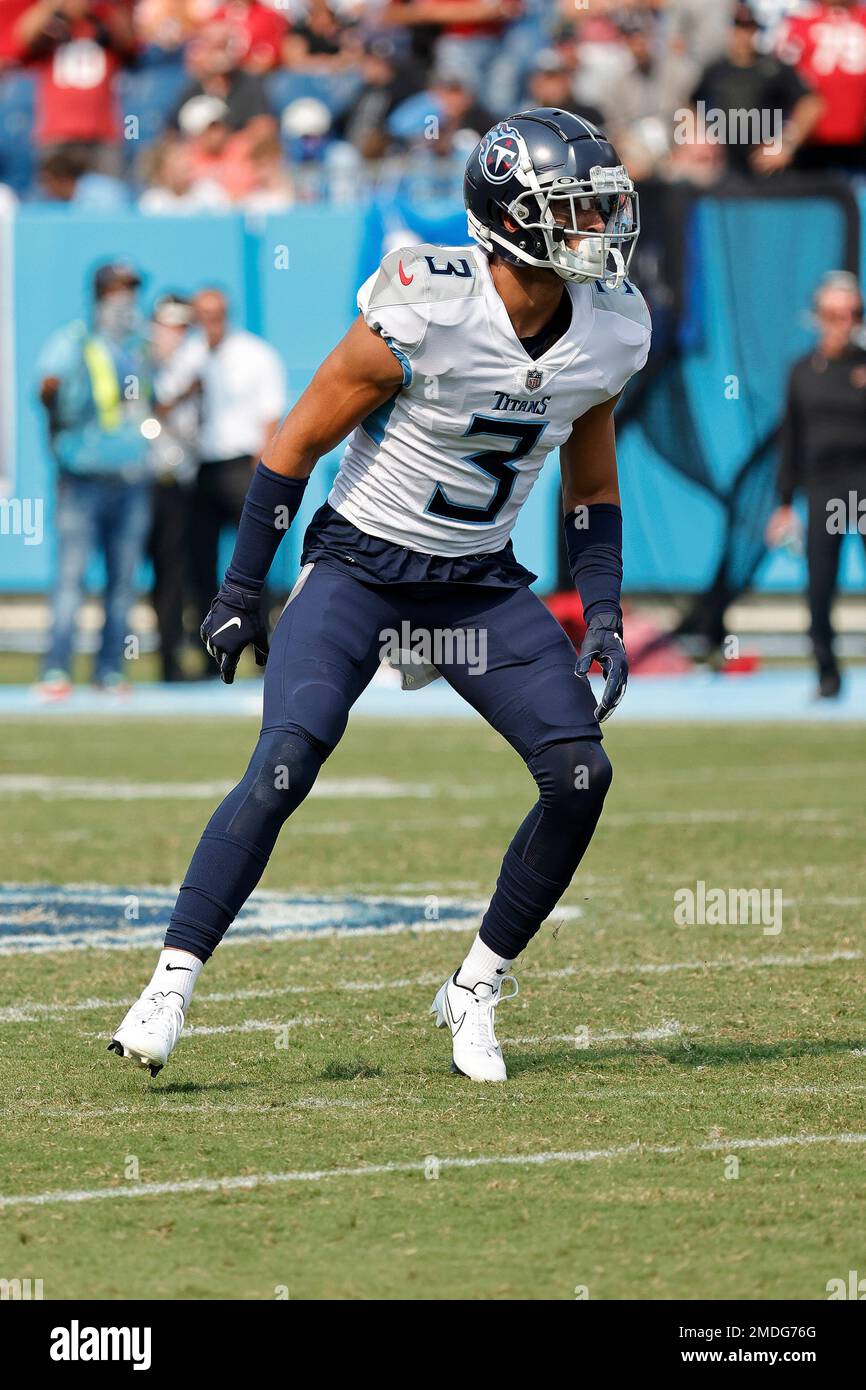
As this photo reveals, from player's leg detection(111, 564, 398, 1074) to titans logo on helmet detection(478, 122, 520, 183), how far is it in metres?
0.99

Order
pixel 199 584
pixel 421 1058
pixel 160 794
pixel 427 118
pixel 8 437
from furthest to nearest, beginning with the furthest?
pixel 8 437 < pixel 427 118 < pixel 199 584 < pixel 160 794 < pixel 421 1058

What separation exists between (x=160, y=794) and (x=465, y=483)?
5181mm

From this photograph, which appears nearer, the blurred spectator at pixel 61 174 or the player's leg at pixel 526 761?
the player's leg at pixel 526 761

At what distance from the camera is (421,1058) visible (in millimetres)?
5445

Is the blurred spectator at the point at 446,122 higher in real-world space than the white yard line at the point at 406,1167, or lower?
higher

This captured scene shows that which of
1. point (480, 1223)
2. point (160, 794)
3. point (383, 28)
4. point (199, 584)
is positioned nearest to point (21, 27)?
point (383, 28)

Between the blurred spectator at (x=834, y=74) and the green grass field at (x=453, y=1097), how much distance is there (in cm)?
882


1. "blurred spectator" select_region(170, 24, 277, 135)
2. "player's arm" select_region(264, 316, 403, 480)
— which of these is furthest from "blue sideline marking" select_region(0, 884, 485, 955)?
"blurred spectator" select_region(170, 24, 277, 135)

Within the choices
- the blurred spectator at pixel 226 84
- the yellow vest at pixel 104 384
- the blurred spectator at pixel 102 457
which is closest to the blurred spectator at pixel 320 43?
the blurred spectator at pixel 226 84

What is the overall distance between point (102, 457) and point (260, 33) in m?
6.31

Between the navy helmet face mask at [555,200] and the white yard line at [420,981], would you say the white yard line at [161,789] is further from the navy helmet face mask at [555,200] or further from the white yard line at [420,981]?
the navy helmet face mask at [555,200]

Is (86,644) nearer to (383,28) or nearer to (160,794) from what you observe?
(383,28)

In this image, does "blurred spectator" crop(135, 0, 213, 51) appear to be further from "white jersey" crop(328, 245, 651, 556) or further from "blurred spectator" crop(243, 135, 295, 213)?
"white jersey" crop(328, 245, 651, 556)

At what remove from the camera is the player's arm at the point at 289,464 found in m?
5.00
